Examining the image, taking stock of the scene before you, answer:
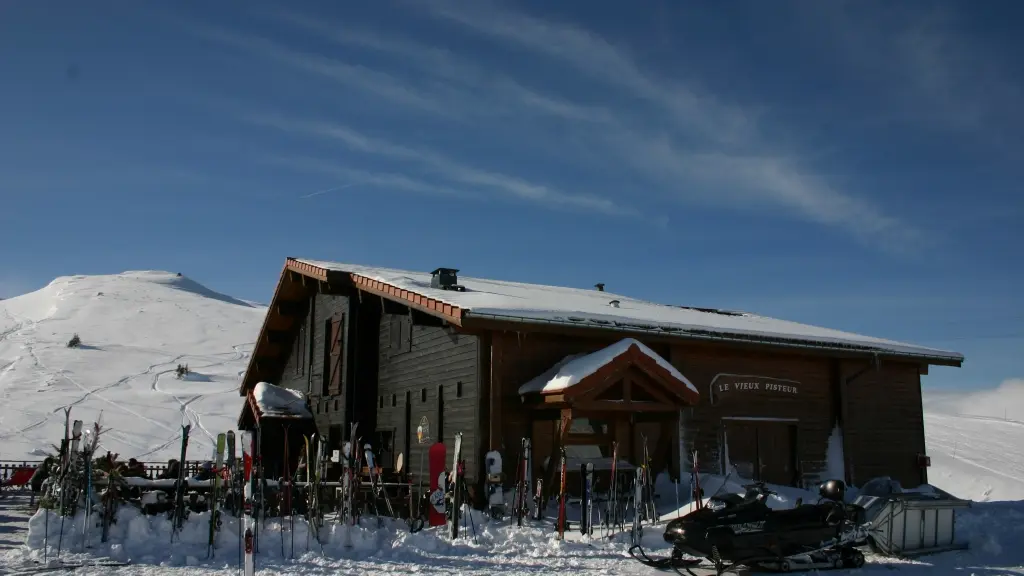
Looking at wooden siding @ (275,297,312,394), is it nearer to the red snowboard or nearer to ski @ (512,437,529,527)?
ski @ (512,437,529,527)

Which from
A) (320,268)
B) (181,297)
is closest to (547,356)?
(320,268)

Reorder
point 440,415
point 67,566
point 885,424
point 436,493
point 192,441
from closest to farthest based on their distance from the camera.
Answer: point 67,566 → point 436,493 → point 440,415 → point 885,424 → point 192,441

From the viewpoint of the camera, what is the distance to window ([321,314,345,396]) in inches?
845

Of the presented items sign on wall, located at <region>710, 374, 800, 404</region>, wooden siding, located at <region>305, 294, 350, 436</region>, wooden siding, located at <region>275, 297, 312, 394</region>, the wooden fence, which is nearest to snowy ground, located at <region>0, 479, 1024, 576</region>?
sign on wall, located at <region>710, 374, 800, 404</region>

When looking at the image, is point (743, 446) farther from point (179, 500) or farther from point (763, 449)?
point (179, 500)

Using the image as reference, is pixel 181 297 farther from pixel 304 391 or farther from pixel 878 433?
pixel 878 433

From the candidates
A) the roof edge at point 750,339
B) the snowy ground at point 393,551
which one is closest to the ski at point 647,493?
the snowy ground at point 393,551

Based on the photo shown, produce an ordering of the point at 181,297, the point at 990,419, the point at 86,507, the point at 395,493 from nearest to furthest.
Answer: the point at 86,507, the point at 395,493, the point at 990,419, the point at 181,297

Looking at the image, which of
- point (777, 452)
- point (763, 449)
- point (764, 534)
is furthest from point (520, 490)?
point (777, 452)

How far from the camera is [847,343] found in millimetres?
19594

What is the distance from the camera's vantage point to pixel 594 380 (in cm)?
1477

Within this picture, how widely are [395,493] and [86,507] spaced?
679 centimetres

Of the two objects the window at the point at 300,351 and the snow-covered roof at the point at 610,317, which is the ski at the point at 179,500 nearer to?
the snow-covered roof at the point at 610,317

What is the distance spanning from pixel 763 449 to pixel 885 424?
3.72 metres
